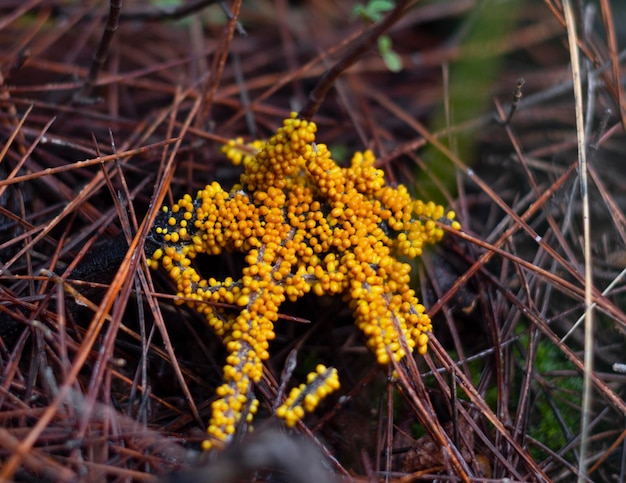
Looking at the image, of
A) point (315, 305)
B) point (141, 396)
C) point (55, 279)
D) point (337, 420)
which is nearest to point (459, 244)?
point (315, 305)

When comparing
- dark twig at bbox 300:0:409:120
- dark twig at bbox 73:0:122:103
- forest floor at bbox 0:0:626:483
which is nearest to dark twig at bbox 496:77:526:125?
forest floor at bbox 0:0:626:483

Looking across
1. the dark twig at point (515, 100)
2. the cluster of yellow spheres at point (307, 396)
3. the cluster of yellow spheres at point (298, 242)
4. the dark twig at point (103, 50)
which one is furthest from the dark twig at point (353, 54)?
the cluster of yellow spheres at point (307, 396)

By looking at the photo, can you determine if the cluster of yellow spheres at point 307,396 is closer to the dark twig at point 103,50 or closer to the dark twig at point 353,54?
the dark twig at point 353,54

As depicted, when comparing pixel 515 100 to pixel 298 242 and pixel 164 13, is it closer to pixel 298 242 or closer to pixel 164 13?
pixel 298 242

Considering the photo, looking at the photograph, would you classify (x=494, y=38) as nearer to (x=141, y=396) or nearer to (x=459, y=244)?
(x=459, y=244)

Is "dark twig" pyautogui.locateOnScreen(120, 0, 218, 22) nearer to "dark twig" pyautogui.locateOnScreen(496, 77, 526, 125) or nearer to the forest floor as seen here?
the forest floor

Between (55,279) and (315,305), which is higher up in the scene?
(55,279)
